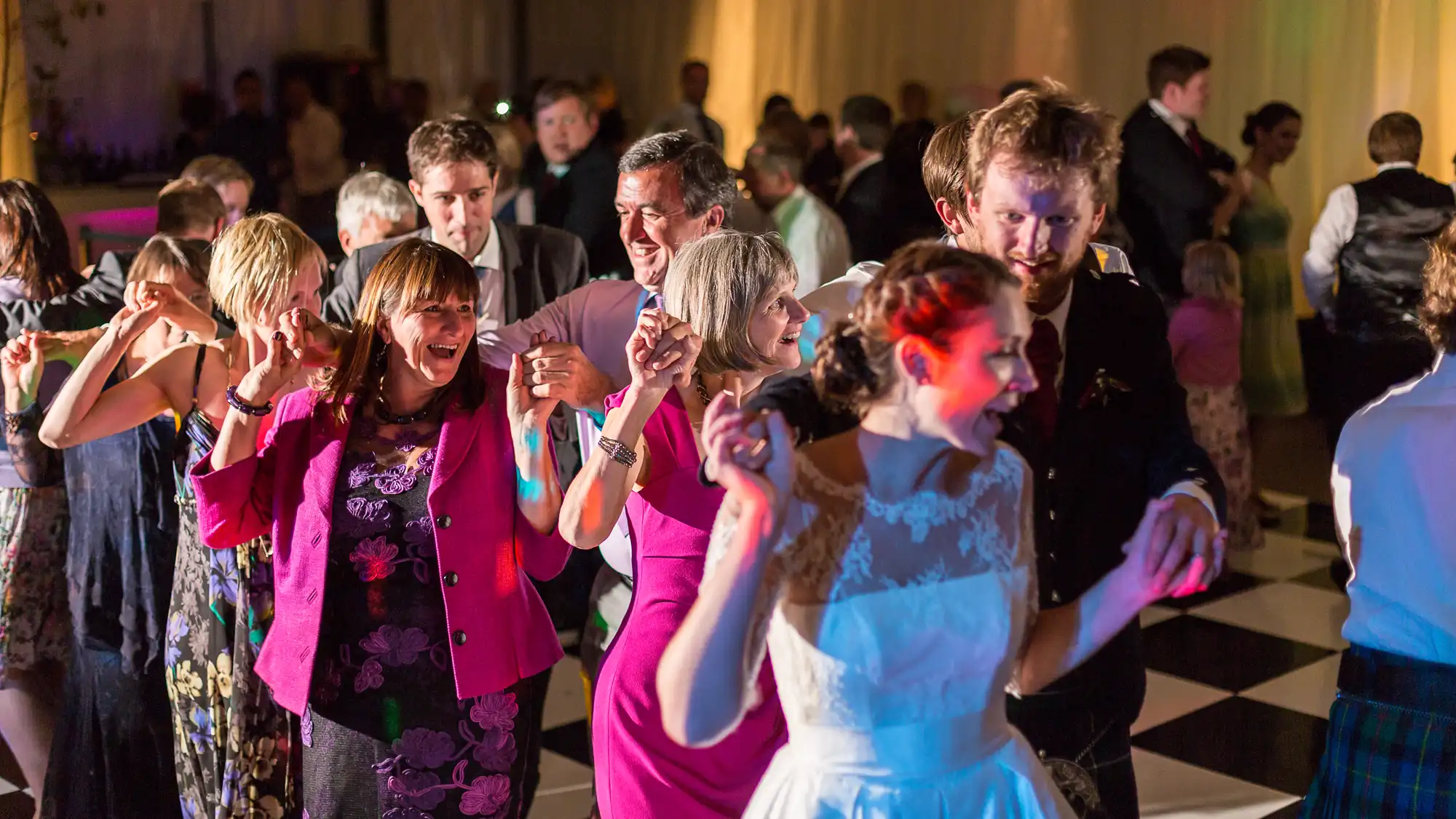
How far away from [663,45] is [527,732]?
8.78 m

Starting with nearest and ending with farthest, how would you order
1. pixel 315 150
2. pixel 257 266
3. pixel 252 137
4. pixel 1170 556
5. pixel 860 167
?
pixel 1170 556, pixel 257 266, pixel 860 167, pixel 252 137, pixel 315 150

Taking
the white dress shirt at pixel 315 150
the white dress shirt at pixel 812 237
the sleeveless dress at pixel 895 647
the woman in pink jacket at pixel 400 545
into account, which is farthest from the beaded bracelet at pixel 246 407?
the white dress shirt at pixel 315 150

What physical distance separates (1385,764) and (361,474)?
1464mm

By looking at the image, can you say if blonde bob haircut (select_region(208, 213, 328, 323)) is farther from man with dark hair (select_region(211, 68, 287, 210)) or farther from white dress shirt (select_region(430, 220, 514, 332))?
man with dark hair (select_region(211, 68, 287, 210))

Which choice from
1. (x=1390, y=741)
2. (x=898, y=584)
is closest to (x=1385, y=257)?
(x=1390, y=741)

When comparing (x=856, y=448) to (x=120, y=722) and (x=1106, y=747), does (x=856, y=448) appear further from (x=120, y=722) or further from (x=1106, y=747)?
(x=120, y=722)

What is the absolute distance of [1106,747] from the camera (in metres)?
1.92

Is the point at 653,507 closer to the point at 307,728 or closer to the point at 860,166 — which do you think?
the point at 307,728

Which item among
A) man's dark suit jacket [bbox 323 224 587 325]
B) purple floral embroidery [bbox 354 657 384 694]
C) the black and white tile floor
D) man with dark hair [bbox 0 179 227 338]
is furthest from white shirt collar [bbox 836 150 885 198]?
purple floral embroidery [bbox 354 657 384 694]

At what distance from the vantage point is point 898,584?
4.56ft

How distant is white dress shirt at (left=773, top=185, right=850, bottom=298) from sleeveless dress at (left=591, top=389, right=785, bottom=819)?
3.14 metres

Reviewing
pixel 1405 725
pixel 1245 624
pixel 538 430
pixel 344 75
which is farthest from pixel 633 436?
pixel 344 75

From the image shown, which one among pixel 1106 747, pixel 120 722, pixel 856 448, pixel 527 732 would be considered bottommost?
pixel 120 722

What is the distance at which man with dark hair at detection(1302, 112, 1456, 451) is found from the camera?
203 inches
